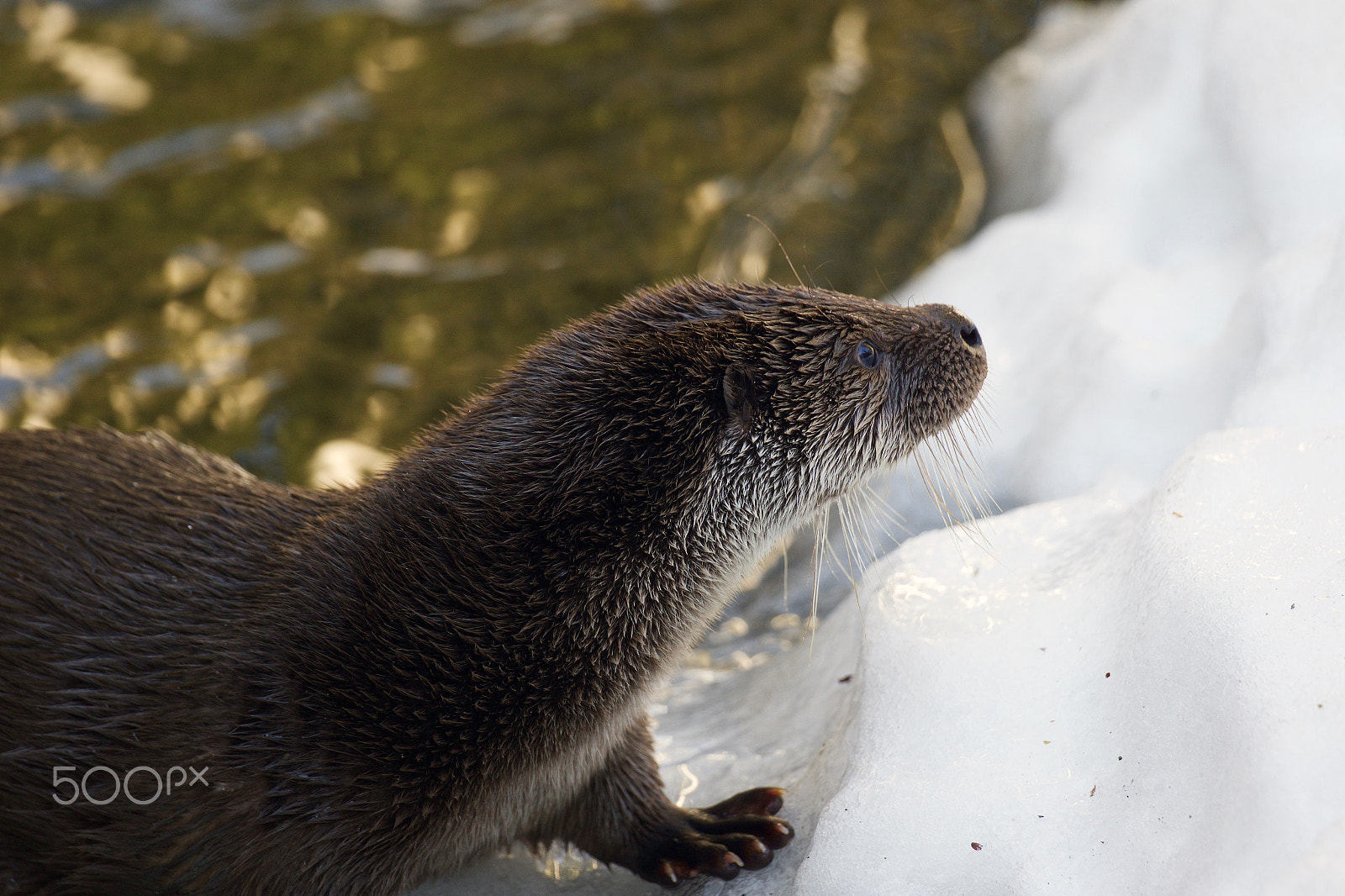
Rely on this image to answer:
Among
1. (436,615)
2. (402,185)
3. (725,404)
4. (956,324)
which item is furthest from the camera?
(402,185)

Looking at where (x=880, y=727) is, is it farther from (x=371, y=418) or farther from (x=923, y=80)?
(x=923, y=80)

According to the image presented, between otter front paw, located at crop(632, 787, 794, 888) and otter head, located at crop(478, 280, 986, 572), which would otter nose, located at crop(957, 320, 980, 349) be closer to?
Result: otter head, located at crop(478, 280, 986, 572)

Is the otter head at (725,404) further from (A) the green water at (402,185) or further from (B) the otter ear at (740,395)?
(A) the green water at (402,185)

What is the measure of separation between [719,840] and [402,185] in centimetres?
326

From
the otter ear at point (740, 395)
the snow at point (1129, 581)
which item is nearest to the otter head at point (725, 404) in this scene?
the otter ear at point (740, 395)

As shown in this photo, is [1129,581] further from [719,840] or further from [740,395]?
[719,840]

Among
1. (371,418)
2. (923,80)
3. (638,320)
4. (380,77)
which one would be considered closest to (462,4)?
(380,77)

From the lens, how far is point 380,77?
515 cm

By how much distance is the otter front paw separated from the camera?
2250 millimetres

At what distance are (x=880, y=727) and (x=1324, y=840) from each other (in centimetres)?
84

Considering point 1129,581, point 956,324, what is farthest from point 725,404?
point 1129,581

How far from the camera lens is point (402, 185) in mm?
4758

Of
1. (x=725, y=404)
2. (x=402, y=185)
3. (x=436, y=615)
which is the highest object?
(x=725, y=404)

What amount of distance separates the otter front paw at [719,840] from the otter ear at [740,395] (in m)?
0.75
